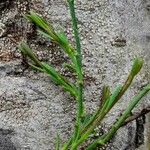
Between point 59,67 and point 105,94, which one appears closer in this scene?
point 105,94

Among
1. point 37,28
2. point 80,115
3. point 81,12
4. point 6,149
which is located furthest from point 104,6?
point 6,149

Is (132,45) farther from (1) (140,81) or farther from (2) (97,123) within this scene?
(2) (97,123)

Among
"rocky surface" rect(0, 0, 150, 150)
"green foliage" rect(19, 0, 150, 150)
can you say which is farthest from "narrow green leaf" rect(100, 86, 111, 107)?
"rocky surface" rect(0, 0, 150, 150)

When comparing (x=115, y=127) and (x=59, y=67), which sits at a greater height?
(x=59, y=67)

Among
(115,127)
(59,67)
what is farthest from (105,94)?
(59,67)

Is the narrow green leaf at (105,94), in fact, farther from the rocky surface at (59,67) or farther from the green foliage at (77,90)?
the rocky surface at (59,67)

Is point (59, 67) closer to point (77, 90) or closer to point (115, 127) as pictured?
point (77, 90)
